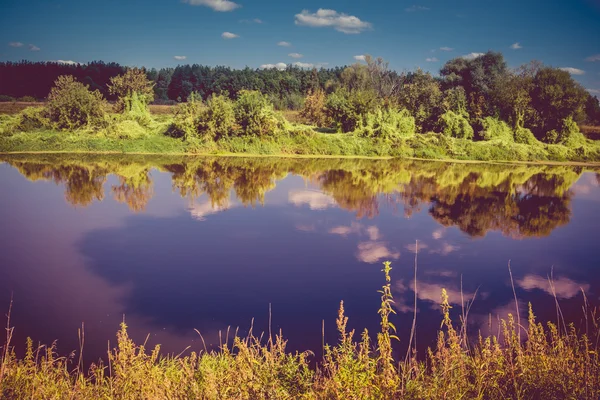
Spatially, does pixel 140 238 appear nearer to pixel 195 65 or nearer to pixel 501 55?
pixel 501 55

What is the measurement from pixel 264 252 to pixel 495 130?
28.7 metres

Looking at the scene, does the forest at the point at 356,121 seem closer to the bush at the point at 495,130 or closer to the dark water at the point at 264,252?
the bush at the point at 495,130

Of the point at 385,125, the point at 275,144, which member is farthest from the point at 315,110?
the point at 275,144

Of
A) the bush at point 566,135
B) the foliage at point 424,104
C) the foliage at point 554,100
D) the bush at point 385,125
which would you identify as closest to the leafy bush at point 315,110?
the foliage at point 424,104

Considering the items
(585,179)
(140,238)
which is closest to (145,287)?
(140,238)

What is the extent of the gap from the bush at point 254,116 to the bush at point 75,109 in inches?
371

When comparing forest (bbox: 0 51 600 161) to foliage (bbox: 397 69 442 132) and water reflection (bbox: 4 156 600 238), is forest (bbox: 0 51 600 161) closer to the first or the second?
foliage (bbox: 397 69 442 132)

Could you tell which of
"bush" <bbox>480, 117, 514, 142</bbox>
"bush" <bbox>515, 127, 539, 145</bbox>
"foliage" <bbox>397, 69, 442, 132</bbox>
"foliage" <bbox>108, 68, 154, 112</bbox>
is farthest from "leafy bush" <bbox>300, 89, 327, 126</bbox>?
"bush" <bbox>515, 127, 539, 145</bbox>

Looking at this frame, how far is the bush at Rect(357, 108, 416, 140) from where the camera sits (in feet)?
101

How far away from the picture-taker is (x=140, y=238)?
422 inches

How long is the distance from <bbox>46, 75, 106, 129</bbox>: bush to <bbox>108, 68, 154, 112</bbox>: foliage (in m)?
2.71

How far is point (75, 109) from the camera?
94.9 ft

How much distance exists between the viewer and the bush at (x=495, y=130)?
32375 millimetres

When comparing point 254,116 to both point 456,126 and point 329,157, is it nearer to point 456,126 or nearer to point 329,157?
point 329,157
